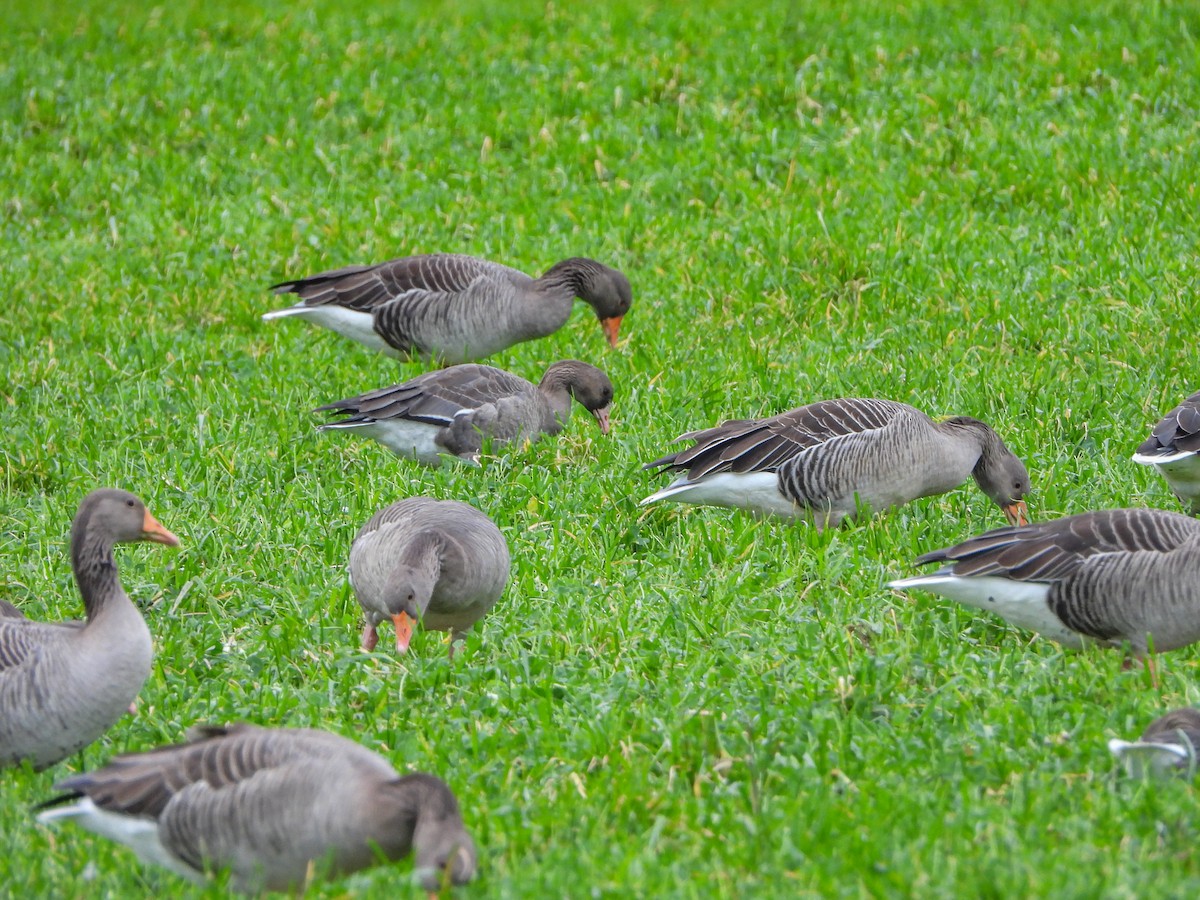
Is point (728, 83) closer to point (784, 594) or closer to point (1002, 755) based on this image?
point (784, 594)

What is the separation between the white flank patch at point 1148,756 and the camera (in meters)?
4.52

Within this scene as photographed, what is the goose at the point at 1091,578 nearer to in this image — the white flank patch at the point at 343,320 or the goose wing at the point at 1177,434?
the goose wing at the point at 1177,434

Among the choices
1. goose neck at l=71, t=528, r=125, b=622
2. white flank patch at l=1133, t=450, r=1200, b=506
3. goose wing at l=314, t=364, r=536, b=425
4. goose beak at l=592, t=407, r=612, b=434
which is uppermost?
goose neck at l=71, t=528, r=125, b=622

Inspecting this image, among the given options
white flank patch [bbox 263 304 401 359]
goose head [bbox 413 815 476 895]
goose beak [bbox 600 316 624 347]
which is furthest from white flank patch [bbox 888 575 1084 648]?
white flank patch [bbox 263 304 401 359]

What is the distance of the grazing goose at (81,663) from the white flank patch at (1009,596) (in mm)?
2910

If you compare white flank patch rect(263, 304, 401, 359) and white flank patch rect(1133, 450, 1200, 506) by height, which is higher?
white flank patch rect(1133, 450, 1200, 506)

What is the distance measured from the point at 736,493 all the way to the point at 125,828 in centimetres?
378

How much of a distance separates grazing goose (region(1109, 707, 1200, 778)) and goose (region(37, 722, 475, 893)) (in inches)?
85.3

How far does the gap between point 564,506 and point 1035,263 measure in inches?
183

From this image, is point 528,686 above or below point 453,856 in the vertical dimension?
below

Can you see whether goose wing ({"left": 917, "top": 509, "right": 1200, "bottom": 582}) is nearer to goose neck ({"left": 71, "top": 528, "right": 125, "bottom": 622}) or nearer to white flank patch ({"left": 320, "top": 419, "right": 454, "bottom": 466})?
goose neck ({"left": 71, "top": 528, "right": 125, "bottom": 622})

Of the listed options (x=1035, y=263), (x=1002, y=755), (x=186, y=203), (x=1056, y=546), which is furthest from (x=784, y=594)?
(x=186, y=203)

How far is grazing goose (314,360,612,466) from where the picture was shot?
331 inches

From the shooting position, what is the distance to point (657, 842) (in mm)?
4391
